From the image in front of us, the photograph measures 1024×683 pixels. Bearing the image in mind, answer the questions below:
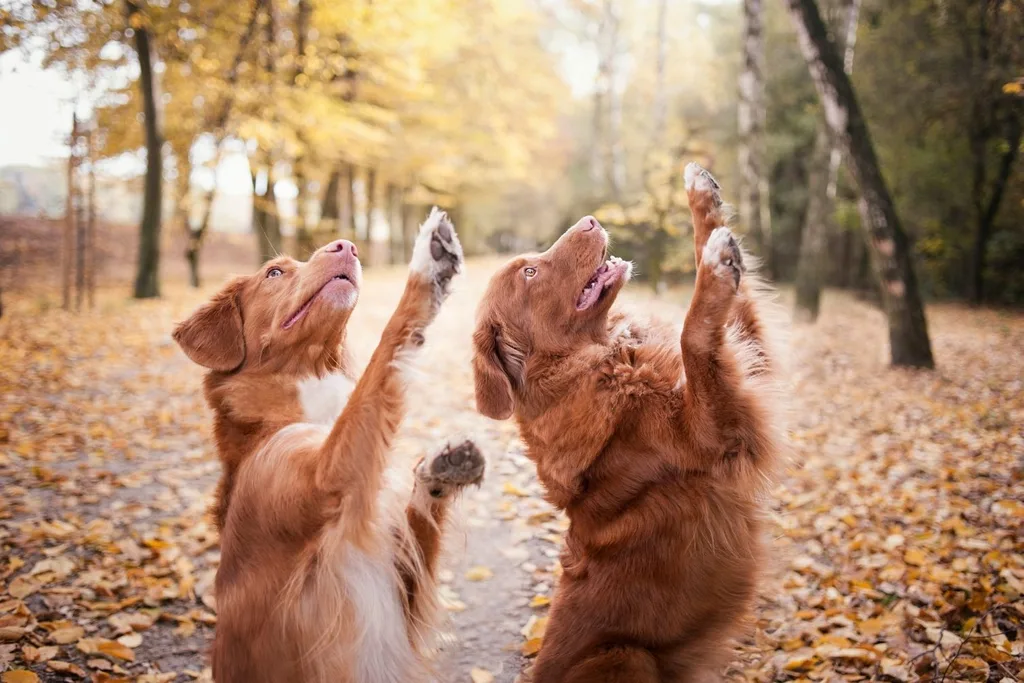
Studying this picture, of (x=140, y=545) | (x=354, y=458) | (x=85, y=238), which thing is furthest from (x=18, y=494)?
(x=85, y=238)

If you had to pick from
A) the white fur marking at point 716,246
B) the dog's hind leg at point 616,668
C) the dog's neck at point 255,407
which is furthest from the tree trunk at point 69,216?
the dog's hind leg at point 616,668

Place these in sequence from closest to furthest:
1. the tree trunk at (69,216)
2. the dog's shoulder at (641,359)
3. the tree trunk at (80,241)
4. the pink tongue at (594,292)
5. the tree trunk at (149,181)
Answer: the dog's shoulder at (641,359) → the pink tongue at (594,292) → the tree trunk at (69,216) → the tree trunk at (149,181) → the tree trunk at (80,241)

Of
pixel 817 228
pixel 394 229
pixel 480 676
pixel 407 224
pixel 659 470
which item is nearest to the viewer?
pixel 659 470

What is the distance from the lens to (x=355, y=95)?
1579cm

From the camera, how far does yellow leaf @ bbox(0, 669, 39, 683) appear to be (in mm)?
2814

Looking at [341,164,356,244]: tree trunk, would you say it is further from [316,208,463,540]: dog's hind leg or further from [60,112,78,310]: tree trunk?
[316,208,463,540]: dog's hind leg

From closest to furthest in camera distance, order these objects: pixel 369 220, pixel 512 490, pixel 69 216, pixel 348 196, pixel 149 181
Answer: pixel 512 490 < pixel 69 216 < pixel 149 181 < pixel 348 196 < pixel 369 220

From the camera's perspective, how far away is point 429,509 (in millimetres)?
2699

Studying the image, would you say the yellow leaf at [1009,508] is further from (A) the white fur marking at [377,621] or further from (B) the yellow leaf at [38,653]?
(B) the yellow leaf at [38,653]

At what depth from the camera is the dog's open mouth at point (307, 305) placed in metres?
2.78

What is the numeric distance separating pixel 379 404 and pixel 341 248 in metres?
0.94

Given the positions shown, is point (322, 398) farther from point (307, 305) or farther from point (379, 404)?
point (379, 404)

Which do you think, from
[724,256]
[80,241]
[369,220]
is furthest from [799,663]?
[369,220]

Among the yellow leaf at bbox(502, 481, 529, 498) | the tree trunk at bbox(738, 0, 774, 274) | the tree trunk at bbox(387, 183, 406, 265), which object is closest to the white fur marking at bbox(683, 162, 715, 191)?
the yellow leaf at bbox(502, 481, 529, 498)
